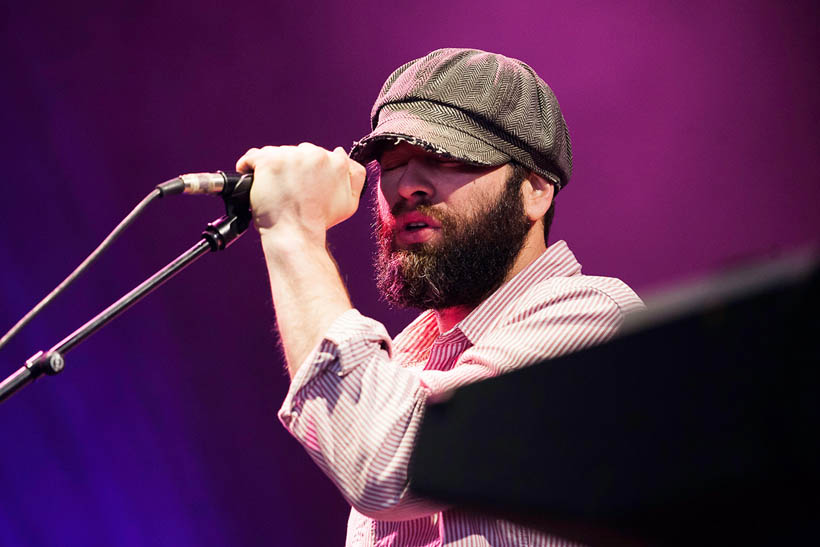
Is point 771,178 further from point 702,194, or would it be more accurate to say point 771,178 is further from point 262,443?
point 262,443

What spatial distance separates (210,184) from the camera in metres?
1.19

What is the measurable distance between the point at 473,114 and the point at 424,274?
11.8 inches

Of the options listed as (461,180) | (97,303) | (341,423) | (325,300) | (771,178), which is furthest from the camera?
(97,303)

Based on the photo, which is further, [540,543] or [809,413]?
[540,543]

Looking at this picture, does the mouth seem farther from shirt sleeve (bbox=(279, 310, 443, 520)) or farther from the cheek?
shirt sleeve (bbox=(279, 310, 443, 520))

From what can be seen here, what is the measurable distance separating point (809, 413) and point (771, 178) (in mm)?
1750

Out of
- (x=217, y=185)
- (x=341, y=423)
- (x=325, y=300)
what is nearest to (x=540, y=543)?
(x=341, y=423)

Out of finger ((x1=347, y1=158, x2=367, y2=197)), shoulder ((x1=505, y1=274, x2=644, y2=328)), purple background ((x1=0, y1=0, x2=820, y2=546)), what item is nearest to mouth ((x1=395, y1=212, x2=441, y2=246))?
finger ((x1=347, y1=158, x2=367, y2=197))

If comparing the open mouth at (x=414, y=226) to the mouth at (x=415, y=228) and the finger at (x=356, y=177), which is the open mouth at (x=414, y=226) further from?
the finger at (x=356, y=177)

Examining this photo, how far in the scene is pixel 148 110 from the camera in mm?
2355

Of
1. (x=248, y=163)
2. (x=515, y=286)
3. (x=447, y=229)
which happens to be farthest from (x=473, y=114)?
(x=248, y=163)

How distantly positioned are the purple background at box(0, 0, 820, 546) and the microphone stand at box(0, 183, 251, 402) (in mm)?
1082

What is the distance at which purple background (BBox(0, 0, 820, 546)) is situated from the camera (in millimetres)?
2180

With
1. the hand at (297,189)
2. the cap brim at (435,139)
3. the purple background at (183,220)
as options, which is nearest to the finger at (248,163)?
the hand at (297,189)
